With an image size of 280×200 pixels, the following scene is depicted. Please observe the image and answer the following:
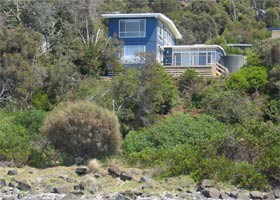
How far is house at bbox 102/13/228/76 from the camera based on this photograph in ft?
145

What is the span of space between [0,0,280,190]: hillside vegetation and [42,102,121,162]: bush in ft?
0.13

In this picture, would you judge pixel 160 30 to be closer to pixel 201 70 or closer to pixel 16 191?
pixel 201 70

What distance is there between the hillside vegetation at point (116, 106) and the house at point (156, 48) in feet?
4.40

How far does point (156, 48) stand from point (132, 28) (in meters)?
2.16

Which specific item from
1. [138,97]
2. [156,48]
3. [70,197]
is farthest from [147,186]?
[156,48]

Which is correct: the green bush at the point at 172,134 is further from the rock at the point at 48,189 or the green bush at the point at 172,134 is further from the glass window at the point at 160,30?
the glass window at the point at 160,30

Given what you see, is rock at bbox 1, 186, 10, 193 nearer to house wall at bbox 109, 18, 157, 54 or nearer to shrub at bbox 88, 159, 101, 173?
shrub at bbox 88, 159, 101, 173

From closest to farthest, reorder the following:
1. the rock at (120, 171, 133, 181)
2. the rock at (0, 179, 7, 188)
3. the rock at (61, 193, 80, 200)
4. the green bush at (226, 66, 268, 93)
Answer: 1. the rock at (61, 193, 80, 200)
2. the rock at (0, 179, 7, 188)
3. the rock at (120, 171, 133, 181)
4. the green bush at (226, 66, 268, 93)

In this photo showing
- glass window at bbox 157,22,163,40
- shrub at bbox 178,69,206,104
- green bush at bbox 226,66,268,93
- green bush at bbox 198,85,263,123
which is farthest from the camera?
glass window at bbox 157,22,163,40

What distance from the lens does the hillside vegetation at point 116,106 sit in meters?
25.1

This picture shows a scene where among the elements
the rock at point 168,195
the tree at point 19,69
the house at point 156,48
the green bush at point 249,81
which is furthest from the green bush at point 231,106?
the rock at point 168,195

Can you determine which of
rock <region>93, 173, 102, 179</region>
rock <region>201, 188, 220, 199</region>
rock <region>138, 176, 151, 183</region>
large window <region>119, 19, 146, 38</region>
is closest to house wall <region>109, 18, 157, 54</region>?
large window <region>119, 19, 146, 38</region>

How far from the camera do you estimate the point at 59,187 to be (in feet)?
70.7

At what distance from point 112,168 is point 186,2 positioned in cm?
6401
